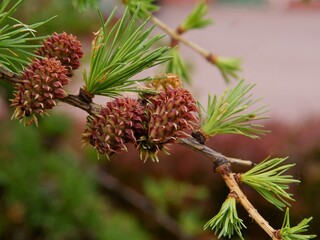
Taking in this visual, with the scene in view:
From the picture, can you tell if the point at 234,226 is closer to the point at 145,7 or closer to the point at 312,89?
the point at 145,7

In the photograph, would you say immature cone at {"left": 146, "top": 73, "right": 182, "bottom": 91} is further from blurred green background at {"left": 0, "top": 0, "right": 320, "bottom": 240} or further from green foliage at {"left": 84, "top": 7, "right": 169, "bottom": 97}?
blurred green background at {"left": 0, "top": 0, "right": 320, "bottom": 240}

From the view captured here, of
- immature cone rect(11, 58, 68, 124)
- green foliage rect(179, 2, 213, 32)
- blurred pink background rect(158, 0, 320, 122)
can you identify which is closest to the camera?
immature cone rect(11, 58, 68, 124)

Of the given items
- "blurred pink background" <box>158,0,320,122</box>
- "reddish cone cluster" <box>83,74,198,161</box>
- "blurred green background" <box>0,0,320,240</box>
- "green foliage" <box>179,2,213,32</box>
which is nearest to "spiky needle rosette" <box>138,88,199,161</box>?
"reddish cone cluster" <box>83,74,198,161</box>

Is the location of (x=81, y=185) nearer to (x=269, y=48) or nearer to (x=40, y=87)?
(x=40, y=87)

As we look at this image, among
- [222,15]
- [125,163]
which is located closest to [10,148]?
[125,163]

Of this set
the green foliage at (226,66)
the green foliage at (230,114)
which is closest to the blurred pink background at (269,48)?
the green foliage at (226,66)

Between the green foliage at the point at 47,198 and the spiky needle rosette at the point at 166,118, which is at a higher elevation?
the spiky needle rosette at the point at 166,118

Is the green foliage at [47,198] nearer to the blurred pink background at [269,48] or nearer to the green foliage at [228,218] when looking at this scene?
the green foliage at [228,218]

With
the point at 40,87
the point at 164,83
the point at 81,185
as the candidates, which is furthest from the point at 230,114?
the point at 81,185
